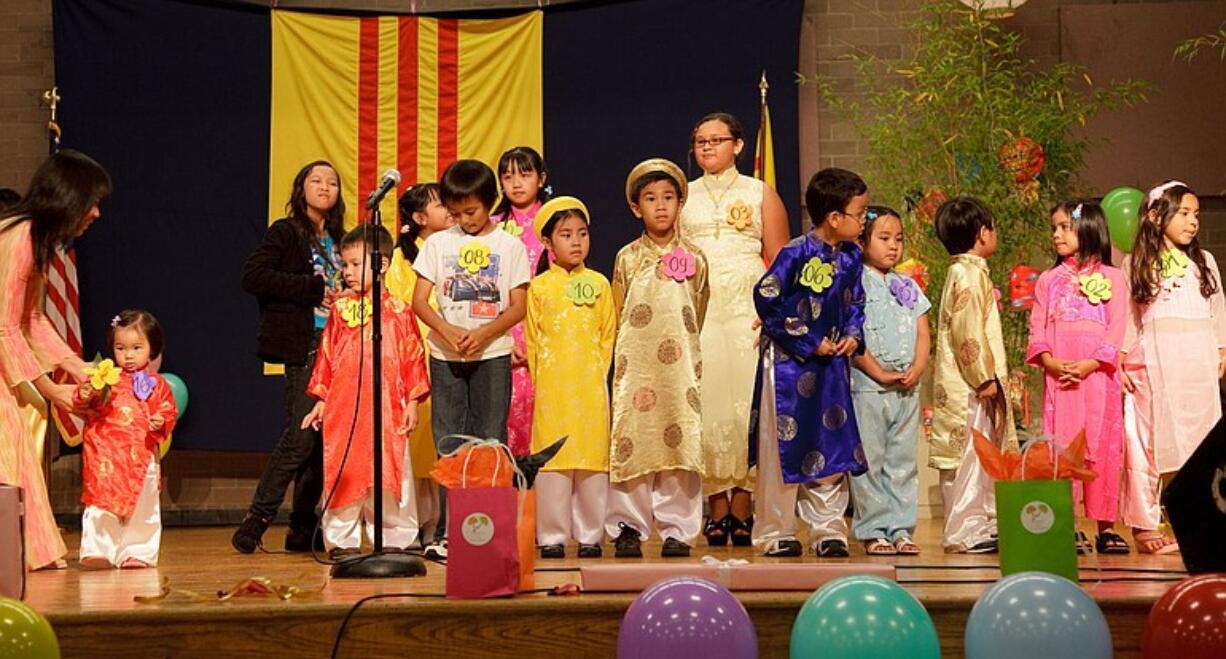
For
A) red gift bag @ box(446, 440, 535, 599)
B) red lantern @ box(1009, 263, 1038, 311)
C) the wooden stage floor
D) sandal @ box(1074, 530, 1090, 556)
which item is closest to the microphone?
red gift bag @ box(446, 440, 535, 599)

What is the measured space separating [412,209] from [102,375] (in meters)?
1.42

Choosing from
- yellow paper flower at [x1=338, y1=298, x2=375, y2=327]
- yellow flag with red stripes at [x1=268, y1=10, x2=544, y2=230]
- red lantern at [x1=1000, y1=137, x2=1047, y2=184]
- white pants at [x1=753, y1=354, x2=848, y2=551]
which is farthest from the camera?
yellow flag with red stripes at [x1=268, y1=10, x2=544, y2=230]

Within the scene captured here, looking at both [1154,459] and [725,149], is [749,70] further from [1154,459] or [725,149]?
[1154,459]

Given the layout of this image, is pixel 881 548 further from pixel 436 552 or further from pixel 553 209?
pixel 553 209

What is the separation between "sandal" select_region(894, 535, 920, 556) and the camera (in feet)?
16.9

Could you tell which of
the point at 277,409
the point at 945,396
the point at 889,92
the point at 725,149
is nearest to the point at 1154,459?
the point at 945,396

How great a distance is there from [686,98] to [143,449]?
4.21 metres

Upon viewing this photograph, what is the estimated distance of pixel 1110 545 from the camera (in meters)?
5.38

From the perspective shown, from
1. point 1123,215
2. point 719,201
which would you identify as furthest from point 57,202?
point 1123,215

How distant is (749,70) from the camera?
28.5ft

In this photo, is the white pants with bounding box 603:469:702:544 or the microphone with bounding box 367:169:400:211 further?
the white pants with bounding box 603:469:702:544

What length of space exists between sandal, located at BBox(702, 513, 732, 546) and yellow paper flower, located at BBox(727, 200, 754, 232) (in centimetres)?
107

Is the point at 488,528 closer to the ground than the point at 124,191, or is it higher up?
closer to the ground

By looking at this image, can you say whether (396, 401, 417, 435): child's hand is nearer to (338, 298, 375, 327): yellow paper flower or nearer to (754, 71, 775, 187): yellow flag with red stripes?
(338, 298, 375, 327): yellow paper flower
